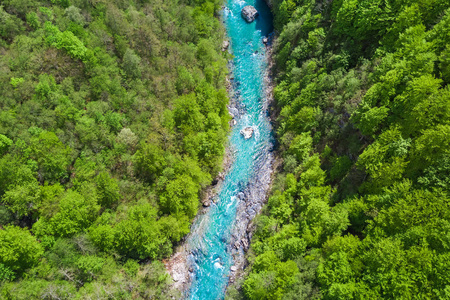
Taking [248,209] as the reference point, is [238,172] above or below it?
above

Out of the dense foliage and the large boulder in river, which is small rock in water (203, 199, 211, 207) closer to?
the dense foliage

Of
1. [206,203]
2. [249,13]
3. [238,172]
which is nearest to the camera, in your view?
[206,203]

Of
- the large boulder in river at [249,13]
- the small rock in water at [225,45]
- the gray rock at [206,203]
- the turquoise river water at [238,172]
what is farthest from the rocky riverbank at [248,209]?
the large boulder in river at [249,13]

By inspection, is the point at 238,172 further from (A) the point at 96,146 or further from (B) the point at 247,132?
(A) the point at 96,146

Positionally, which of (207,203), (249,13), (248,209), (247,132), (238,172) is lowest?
(248,209)

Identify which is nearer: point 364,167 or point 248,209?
point 364,167

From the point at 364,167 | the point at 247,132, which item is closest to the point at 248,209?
the point at 247,132

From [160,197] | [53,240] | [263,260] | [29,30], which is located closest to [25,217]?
[53,240]

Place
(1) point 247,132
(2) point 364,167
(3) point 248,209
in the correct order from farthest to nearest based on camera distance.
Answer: (1) point 247,132
(3) point 248,209
(2) point 364,167

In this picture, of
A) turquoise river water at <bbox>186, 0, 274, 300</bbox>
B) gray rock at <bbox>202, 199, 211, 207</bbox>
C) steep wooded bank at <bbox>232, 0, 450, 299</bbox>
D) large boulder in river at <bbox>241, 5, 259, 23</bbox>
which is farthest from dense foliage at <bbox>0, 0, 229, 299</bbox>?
large boulder in river at <bbox>241, 5, 259, 23</bbox>
